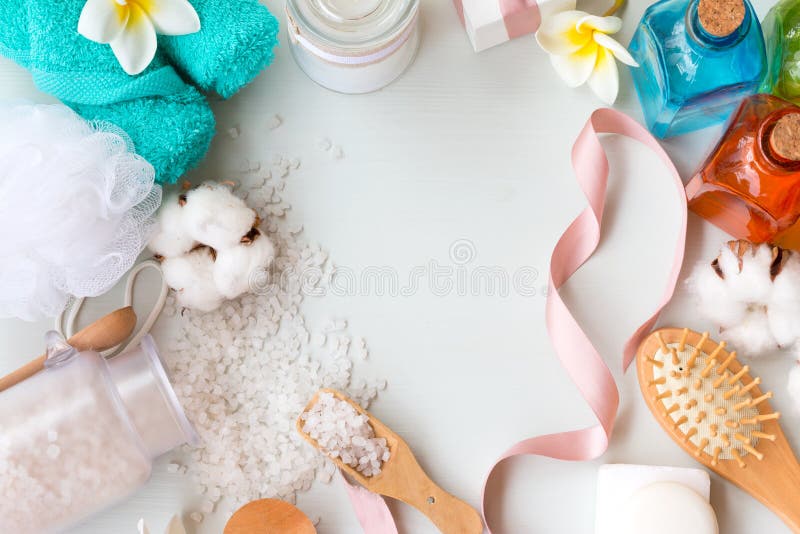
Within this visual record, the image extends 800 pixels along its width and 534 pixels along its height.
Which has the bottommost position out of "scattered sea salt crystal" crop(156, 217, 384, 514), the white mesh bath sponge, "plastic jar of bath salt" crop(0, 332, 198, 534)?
"scattered sea salt crystal" crop(156, 217, 384, 514)

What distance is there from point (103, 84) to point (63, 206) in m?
0.13

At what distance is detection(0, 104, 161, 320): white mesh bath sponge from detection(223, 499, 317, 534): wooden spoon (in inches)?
10.5

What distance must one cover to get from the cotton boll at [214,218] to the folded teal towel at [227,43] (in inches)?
4.5

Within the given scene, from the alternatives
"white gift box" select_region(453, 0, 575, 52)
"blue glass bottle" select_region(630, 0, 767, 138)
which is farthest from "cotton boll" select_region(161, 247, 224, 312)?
"blue glass bottle" select_region(630, 0, 767, 138)

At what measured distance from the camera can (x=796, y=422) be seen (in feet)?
2.69

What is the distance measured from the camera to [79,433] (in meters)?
0.73

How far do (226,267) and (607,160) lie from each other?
431 mm

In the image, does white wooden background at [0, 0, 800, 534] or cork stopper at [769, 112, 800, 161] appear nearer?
cork stopper at [769, 112, 800, 161]

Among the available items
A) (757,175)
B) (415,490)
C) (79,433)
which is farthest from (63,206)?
(757,175)

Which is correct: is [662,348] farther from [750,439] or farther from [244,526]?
[244,526]

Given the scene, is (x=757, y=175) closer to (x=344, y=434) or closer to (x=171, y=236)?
(x=344, y=434)

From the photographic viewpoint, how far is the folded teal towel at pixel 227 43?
766 mm

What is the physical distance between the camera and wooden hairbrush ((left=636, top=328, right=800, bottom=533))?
79 centimetres

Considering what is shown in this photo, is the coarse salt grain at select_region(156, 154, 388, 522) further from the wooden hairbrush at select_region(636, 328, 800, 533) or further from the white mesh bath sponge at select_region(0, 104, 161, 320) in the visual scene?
the wooden hairbrush at select_region(636, 328, 800, 533)
